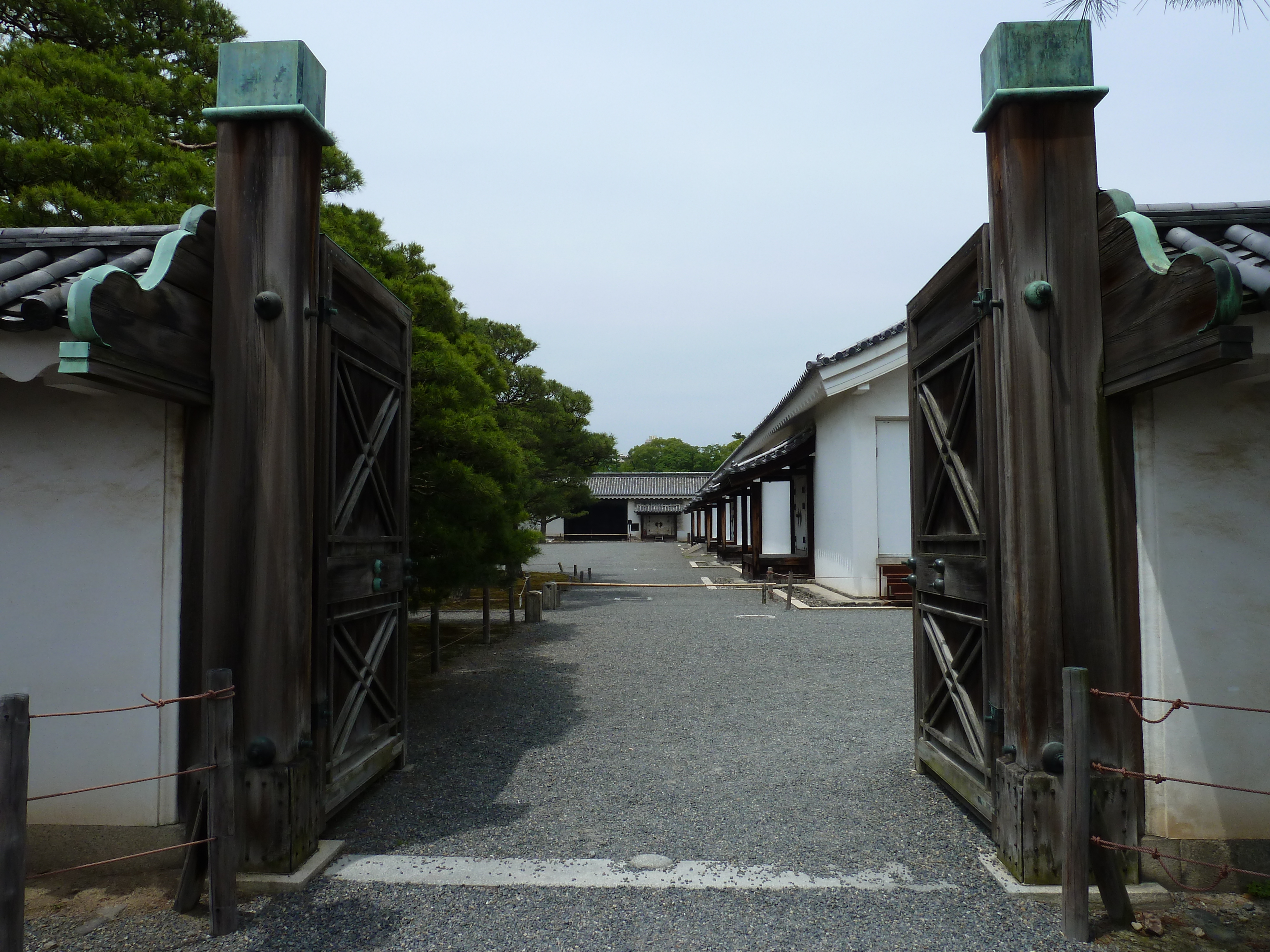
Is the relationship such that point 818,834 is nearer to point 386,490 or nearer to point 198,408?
point 386,490

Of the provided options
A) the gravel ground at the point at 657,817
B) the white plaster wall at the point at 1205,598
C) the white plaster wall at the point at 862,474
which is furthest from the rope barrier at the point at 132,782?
the white plaster wall at the point at 862,474

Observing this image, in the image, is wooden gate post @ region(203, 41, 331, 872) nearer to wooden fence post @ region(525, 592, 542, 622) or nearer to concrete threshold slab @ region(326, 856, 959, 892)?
concrete threshold slab @ region(326, 856, 959, 892)

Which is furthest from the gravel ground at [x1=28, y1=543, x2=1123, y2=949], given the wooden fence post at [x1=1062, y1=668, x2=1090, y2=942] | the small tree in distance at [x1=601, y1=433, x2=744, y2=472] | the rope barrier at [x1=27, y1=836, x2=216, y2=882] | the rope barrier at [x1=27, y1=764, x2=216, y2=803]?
the small tree in distance at [x1=601, y1=433, x2=744, y2=472]

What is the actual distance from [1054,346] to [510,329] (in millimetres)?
15759

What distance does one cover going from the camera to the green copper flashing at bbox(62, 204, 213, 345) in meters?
2.63

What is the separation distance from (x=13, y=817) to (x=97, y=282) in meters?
1.70

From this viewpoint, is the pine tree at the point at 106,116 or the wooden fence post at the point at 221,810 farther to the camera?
the pine tree at the point at 106,116

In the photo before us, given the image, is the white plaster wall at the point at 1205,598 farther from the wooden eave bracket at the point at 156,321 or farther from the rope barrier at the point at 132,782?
the wooden eave bracket at the point at 156,321

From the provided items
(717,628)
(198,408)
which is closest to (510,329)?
(717,628)

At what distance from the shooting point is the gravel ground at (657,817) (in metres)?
2.96

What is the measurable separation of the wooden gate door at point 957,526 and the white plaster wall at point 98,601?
144 inches

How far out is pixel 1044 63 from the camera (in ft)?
11.1

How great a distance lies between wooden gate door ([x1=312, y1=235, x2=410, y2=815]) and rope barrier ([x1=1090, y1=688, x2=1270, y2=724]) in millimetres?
3370

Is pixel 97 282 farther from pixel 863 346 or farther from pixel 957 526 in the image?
pixel 863 346
